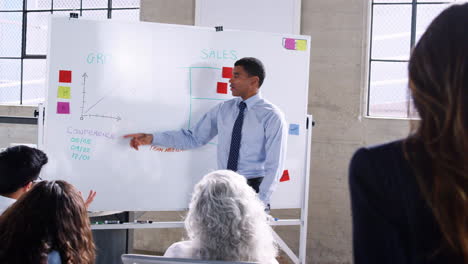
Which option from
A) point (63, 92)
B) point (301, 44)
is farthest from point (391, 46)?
point (63, 92)

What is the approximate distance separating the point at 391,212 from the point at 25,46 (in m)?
5.80

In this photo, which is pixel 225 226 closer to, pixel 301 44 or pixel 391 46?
pixel 301 44

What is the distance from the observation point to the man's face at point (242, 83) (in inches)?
134

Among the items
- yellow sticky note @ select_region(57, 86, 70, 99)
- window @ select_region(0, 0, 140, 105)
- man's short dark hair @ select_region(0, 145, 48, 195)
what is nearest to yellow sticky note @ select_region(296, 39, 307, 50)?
A: yellow sticky note @ select_region(57, 86, 70, 99)

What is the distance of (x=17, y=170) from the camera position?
2137mm

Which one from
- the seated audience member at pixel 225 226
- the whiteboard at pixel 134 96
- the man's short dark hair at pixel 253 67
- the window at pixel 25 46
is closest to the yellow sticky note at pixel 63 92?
the whiteboard at pixel 134 96

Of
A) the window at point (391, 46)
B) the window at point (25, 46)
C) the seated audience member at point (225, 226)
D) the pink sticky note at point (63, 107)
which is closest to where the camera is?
the seated audience member at point (225, 226)

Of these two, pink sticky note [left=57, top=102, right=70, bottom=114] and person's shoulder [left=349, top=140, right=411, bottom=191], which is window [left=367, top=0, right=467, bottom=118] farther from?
person's shoulder [left=349, top=140, right=411, bottom=191]

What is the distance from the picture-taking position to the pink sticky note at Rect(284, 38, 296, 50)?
Answer: 3.66 meters

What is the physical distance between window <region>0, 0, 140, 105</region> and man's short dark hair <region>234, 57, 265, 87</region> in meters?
2.92

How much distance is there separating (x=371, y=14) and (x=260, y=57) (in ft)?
5.50

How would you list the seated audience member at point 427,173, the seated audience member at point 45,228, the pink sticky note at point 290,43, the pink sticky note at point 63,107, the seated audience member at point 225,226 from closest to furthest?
the seated audience member at point 427,173 < the seated audience member at point 45,228 < the seated audience member at point 225,226 < the pink sticky note at point 63,107 < the pink sticky note at point 290,43

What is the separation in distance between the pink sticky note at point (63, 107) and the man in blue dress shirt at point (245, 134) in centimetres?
40

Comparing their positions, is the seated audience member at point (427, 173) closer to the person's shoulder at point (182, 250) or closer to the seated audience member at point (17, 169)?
the person's shoulder at point (182, 250)
